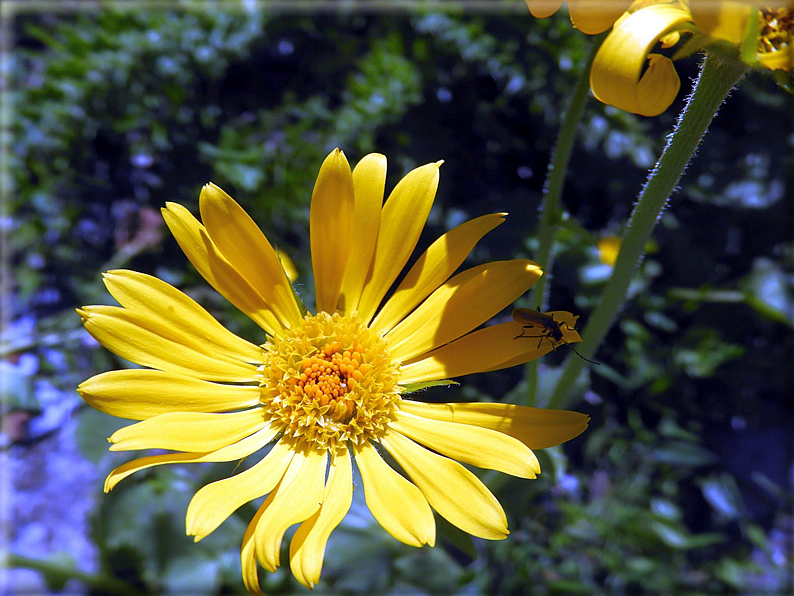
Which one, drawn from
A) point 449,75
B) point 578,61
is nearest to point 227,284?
point 449,75

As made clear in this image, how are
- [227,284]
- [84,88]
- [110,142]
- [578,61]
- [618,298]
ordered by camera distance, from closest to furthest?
[618,298], [227,284], [578,61], [84,88], [110,142]

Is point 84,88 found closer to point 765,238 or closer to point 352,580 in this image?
point 352,580

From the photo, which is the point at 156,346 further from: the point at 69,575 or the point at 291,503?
the point at 69,575

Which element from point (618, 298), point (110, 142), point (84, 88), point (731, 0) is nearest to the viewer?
point (731, 0)

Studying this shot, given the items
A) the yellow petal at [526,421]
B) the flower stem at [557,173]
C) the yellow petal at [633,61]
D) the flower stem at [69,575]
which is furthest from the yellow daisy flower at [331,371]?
the flower stem at [69,575]

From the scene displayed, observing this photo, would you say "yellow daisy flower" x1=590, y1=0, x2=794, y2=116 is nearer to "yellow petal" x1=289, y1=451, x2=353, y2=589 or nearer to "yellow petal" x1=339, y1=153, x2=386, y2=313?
"yellow petal" x1=339, y1=153, x2=386, y2=313

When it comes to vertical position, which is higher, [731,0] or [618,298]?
[731,0]
